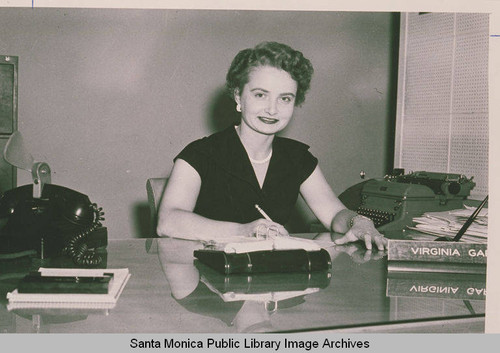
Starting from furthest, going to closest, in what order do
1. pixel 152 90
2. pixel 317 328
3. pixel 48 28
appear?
pixel 152 90, pixel 48 28, pixel 317 328

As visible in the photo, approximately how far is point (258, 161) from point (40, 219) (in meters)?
1.04

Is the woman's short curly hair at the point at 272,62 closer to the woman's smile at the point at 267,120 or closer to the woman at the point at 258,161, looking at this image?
the woman at the point at 258,161

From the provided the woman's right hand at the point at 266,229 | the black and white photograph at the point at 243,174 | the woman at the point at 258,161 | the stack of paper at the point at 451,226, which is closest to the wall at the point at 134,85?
the black and white photograph at the point at 243,174

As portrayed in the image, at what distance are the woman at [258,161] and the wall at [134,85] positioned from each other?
0.84 m

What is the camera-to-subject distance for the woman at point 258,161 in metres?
2.09

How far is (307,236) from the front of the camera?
1907 millimetres

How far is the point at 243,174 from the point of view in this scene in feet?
7.06

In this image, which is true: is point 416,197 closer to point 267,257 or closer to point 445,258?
point 445,258

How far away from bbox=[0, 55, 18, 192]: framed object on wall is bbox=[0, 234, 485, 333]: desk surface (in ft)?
6.10

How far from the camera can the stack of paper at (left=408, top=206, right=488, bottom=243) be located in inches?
68.5

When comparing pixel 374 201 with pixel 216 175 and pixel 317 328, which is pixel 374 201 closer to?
pixel 216 175

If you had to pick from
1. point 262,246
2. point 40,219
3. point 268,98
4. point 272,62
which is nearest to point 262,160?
point 268,98

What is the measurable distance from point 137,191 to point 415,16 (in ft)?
6.16
